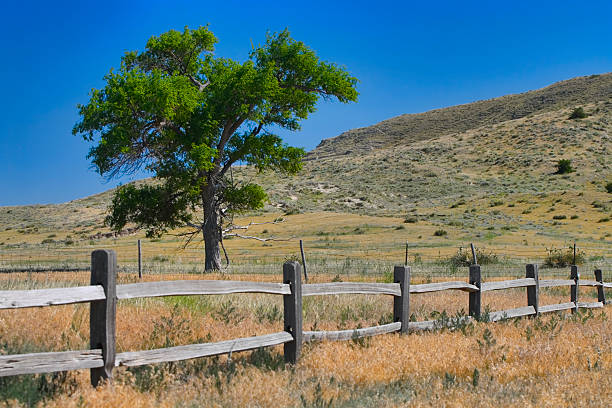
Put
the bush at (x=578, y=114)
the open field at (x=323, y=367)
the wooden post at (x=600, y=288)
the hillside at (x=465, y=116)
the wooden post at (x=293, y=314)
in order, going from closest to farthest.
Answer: the open field at (x=323, y=367), the wooden post at (x=293, y=314), the wooden post at (x=600, y=288), the bush at (x=578, y=114), the hillside at (x=465, y=116)

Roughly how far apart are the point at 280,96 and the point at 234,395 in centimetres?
1940

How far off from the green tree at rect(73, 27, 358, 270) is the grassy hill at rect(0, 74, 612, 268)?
8.64 m

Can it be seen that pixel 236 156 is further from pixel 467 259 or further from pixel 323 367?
pixel 323 367

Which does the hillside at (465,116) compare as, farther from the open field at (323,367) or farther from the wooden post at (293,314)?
the wooden post at (293,314)

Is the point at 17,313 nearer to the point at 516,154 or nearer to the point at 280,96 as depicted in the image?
the point at 280,96

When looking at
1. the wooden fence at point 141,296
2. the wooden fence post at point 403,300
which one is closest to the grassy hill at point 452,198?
the wooden fence post at point 403,300

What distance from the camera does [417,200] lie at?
212 feet

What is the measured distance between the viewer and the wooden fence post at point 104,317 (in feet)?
18.8

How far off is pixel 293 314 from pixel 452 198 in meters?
57.1

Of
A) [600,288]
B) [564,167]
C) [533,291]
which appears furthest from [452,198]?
[533,291]

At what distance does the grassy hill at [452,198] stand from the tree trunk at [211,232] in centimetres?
804

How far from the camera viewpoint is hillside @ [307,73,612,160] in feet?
347

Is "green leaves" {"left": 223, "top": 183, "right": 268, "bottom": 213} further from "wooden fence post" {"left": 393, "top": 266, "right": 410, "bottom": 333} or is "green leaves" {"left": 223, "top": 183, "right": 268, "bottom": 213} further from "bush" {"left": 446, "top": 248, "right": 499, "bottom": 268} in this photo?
"wooden fence post" {"left": 393, "top": 266, "right": 410, "bottom": 333}

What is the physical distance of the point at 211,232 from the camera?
80.1 ft
